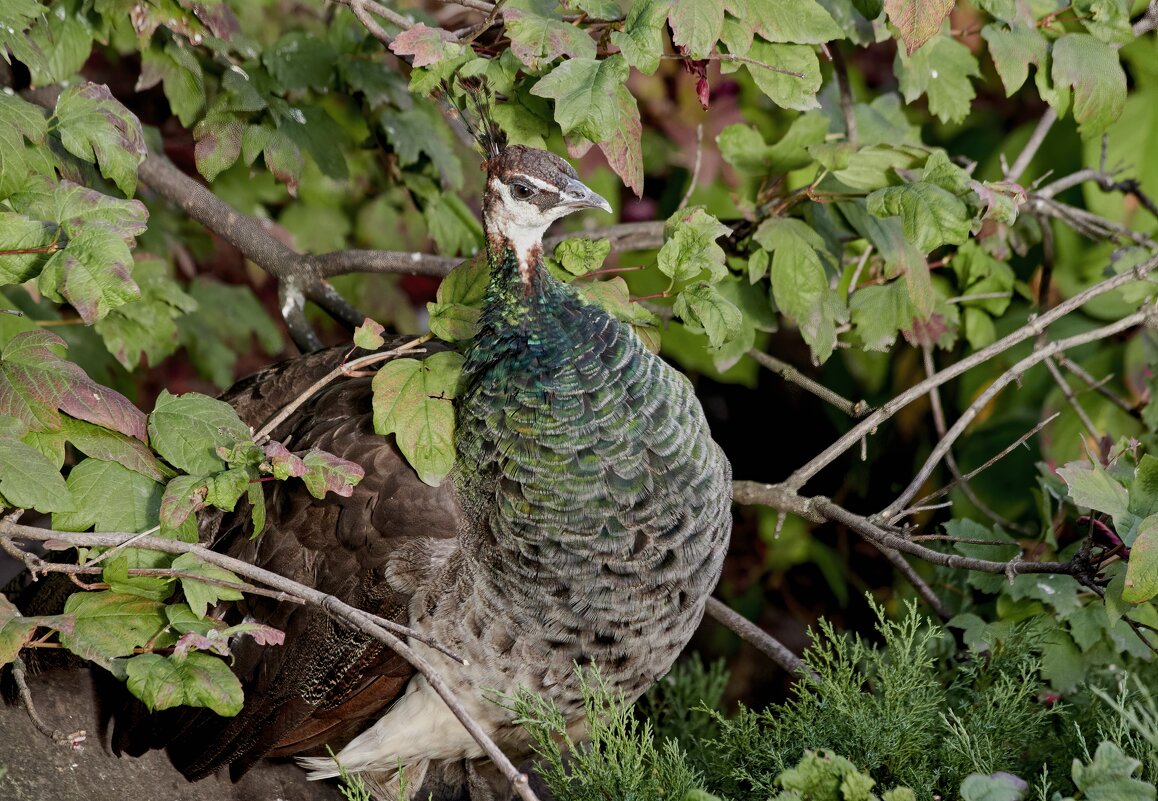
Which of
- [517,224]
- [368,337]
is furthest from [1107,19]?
[368,337]

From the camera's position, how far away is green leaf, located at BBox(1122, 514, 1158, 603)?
1783mm

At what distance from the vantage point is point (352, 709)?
222 centimetres

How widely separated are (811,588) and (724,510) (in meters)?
2.31

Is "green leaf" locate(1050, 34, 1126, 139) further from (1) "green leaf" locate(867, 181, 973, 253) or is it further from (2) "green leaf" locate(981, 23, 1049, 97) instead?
(1) "green leaf" locate(867, 181, 973, 253)

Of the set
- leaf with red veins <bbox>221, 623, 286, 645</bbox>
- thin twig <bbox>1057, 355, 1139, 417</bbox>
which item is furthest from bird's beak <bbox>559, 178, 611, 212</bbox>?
thin twig <bbox>1057, 355, 1139, 417</bbox>

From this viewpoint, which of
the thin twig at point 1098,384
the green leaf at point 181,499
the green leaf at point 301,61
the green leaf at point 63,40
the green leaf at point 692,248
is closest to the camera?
the green leaf at point 181,499

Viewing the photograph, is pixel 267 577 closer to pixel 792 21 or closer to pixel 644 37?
pixel 644 37

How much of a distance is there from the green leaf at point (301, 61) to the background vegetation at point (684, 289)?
11mm

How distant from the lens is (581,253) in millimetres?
2143

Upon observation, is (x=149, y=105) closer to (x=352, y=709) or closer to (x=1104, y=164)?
(x=352, y=709)

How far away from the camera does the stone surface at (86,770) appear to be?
2.13 m

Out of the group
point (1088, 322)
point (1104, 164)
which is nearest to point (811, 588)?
point (1088, 322)

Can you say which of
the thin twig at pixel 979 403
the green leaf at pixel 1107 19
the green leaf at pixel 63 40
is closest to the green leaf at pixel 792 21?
the green leaf at pixel 1107 19

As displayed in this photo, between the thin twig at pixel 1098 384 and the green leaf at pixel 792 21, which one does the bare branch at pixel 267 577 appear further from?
the thin twig at pixel 1098 384
